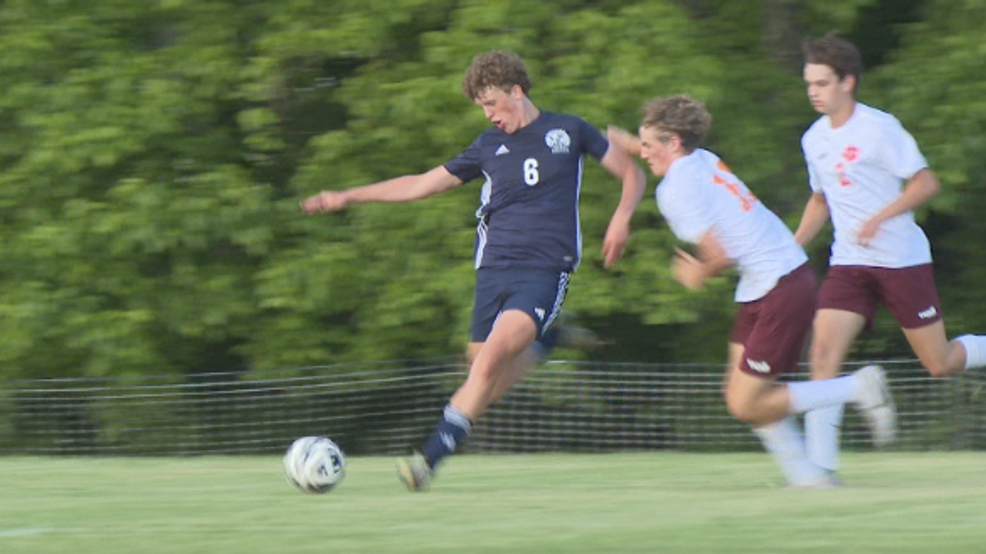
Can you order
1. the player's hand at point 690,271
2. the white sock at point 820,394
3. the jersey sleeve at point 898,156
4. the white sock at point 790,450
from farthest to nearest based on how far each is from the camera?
the jersey sleeve at point 898,156 → the white sock at point 790,450 → the white sock at point 820,394 → the player's hand at point 690,271

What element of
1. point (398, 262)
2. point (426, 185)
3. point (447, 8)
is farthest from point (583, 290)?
point (426, 185)

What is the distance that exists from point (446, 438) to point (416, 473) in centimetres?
19

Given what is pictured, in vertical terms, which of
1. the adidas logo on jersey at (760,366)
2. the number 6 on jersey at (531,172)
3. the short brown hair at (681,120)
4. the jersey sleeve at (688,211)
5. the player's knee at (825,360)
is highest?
the short brown hair at (681,120)

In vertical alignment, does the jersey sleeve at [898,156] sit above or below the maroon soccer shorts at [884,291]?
above

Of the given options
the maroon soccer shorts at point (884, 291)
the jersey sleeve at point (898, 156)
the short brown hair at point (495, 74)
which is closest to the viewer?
the short brown hair at point (495, 74)

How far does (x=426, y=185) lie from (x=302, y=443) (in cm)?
131

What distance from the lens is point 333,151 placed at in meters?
13.4

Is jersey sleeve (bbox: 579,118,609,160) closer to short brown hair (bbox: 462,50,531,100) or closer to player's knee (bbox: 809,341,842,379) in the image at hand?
short brown hair (bbox: 462,50,531,100)

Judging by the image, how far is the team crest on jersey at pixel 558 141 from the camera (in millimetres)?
7797

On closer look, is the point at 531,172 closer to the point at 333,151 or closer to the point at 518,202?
the point at 518,202

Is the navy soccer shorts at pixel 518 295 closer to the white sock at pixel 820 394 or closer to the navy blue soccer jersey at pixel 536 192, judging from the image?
the navy blue soccer jersey at pixel 536 192

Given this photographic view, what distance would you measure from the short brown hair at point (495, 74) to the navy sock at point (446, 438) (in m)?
1.37

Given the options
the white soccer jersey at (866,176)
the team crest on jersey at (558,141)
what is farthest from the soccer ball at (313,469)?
the white soccer jersey at (866,176)

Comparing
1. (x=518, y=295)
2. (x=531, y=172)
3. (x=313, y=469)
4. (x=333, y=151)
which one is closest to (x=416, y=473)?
(x=313, y=469)
